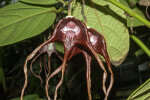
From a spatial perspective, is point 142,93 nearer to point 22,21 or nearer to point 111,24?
point 111,24

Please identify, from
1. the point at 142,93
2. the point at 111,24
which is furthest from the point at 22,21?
the point at 142,93

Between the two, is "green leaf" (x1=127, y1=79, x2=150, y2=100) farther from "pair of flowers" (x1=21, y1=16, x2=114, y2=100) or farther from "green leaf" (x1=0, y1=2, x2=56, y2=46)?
"green leaf" (x1=0, y1=2, x2=56, y2=46)

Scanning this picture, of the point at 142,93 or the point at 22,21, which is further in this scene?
the point at 22,21

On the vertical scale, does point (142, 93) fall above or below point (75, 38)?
below

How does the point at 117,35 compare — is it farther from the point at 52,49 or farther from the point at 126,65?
the point at 126,65

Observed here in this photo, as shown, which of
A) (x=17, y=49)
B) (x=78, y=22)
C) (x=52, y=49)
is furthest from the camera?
(x=17, y=49)

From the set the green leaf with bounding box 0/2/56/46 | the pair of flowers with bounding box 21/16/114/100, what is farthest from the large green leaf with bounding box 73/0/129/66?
the pair of flowers with bounding box 21/16/114/100

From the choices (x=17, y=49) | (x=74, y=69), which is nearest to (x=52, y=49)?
(x=74, y=69)
